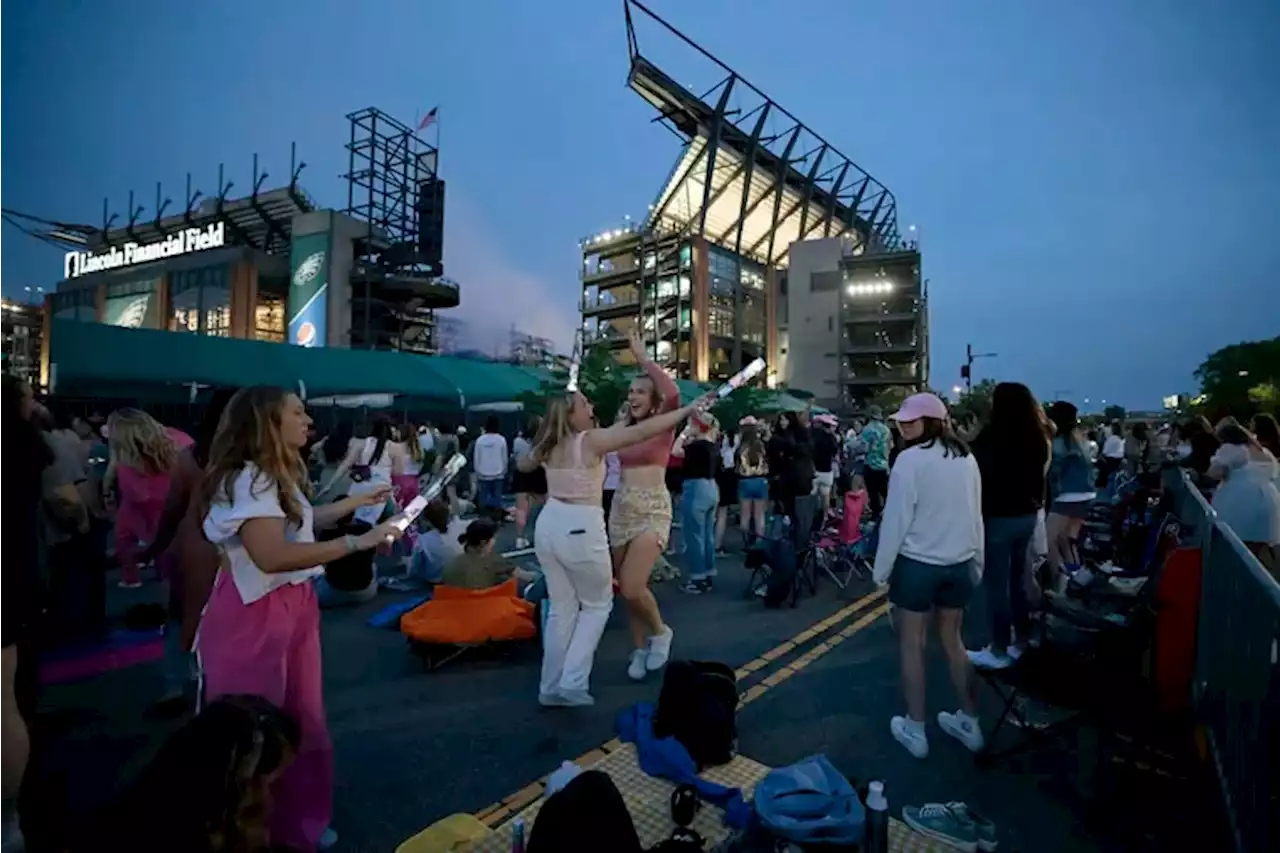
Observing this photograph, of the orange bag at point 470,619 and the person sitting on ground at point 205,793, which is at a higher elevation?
the person sitting on ground at point 205,793

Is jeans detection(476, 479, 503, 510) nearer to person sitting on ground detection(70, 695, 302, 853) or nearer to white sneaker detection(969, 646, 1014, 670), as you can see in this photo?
white sneaker detection(969, 646, 1014, 670)

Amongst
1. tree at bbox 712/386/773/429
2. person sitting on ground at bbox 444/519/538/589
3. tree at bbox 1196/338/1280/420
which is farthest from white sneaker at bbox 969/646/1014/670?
tree at bbox 1196/338/1280/420

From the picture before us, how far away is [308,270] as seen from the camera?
166ft

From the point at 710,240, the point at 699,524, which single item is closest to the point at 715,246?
the point at 710,240

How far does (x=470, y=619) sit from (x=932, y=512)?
3.52 meters

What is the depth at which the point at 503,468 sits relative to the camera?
1226 cm

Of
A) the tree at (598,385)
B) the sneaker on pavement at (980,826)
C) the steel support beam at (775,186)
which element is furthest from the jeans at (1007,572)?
the steel support beam at (775,186)

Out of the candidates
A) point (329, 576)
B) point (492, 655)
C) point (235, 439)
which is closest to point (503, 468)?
point (329, 576)

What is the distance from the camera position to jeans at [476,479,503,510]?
42.2 ft

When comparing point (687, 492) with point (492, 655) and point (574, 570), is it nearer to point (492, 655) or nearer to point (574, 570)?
point (492, 655)

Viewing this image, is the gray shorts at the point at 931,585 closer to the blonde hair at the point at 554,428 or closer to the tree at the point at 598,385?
the blonde hair at the point at 554,428

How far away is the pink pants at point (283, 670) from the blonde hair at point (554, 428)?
166 centimetres

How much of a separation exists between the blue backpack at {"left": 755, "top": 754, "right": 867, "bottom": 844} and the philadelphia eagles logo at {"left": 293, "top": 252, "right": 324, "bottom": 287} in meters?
54.8

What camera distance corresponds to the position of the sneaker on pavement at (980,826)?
2924mm
